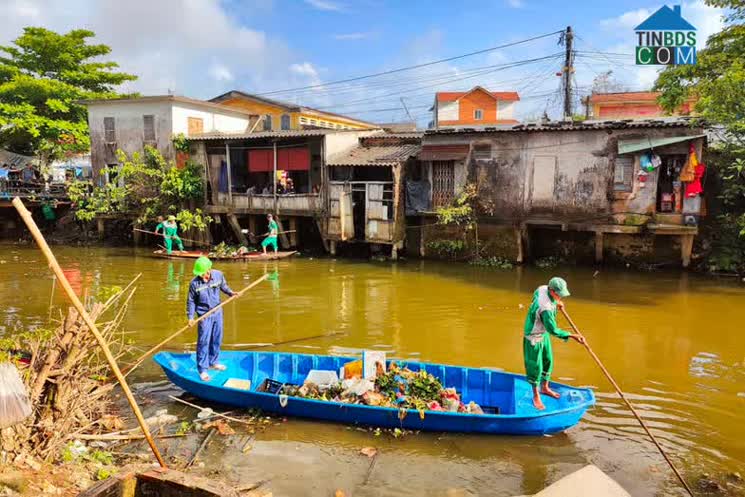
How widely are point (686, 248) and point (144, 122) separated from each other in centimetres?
2153

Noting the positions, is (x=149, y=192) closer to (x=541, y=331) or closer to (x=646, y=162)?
(x=646, y=162)

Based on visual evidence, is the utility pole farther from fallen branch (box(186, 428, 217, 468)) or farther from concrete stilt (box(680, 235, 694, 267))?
fallen branch (box(186, 428, 217, 468))

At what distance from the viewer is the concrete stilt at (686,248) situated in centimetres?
1694

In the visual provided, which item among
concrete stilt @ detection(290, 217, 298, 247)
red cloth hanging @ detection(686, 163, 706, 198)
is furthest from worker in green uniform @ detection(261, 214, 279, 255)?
red cloth hanging @ detection(686, 163, 706, 198)

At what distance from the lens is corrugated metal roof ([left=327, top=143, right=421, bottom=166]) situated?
20062mm

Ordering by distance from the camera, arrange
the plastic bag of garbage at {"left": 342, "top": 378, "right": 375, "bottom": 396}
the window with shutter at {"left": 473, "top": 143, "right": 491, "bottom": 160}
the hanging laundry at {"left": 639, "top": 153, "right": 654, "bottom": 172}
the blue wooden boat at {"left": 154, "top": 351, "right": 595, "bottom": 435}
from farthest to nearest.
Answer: the window with shutter at {"left": 473, "top": 143, "right": 491, "bottom": 160}
the hanging laundry at {"left": 639, "top": 153, "right": 654, "bottom": 172}
the plastic bag of garbage at {"left": 342, "top": 378, "right": 375, "bottom": 396}
the blue wooden boat at {"left": 154, "top": 351, "right": 595, "bottom": 435}

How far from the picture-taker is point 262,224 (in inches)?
956

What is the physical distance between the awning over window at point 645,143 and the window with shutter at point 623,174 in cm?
36

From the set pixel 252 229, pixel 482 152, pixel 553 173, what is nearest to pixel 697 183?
pixel 553 173

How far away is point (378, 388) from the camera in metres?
7.81

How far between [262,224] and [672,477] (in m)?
19.9

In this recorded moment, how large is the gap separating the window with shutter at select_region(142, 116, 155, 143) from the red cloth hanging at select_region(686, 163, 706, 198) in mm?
20636

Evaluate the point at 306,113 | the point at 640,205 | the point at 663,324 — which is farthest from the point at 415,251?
the point at 306,113

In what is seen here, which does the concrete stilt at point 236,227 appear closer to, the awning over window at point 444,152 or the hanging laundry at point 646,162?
the awning over window at point 444,152
